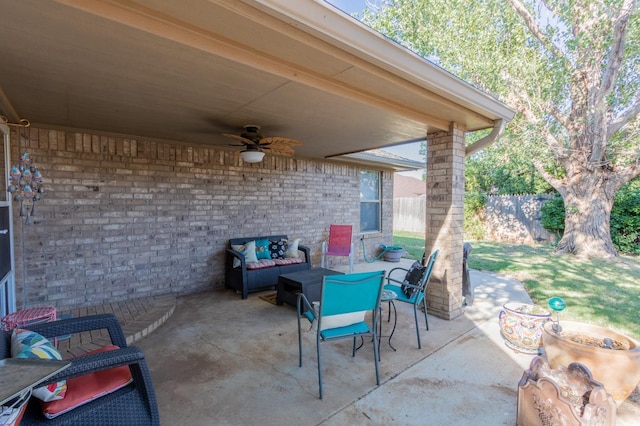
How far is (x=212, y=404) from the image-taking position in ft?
7.10

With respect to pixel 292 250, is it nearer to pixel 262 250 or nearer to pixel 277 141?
pixel 262 250

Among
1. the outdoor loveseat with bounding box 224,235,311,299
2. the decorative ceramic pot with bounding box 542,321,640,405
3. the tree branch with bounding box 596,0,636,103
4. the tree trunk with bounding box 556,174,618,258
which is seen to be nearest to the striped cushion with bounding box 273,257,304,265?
the outdoor loveseat with bounding box 224,235,311,299

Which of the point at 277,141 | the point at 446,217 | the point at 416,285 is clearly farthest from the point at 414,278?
the point at 277,141

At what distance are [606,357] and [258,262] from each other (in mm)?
4074

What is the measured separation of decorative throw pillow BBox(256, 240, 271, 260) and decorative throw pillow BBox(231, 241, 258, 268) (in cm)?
12

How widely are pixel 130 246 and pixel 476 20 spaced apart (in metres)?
9.46

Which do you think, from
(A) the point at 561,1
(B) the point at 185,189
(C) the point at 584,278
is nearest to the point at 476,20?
(A) the point at 561,1

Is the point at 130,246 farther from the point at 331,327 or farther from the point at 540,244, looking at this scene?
the point at 540,244

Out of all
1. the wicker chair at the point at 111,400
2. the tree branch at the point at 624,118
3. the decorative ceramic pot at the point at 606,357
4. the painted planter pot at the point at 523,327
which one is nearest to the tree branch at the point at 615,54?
the tree branch at the point at 624,118

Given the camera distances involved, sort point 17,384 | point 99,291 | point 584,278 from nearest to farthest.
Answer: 1. point 17,384
2. point 99,291
3. point 584,278

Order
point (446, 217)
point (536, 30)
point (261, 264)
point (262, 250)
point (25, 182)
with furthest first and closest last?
point (536, 30), point (262, 250), point (261, 264), point (446, 217), point (25, 182)

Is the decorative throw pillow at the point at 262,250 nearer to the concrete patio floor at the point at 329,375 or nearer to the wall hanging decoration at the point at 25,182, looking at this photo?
the concrete patio floor at the point at 329,375

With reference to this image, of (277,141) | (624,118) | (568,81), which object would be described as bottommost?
(277,141)

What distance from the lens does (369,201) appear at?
7707 mm
